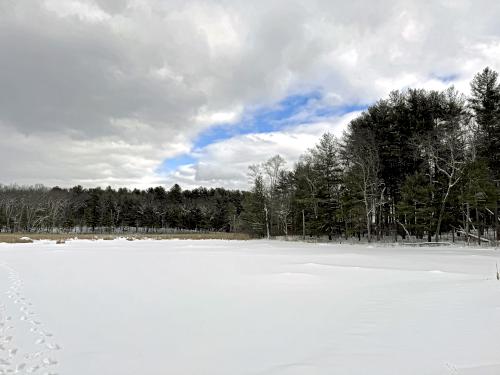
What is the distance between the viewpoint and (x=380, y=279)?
42.7 feet

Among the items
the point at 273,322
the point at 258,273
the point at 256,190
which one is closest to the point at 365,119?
the point at 256,190

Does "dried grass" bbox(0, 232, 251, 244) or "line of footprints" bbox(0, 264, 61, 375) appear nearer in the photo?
"line of footprints" bbox(0, 264, 61, 375)

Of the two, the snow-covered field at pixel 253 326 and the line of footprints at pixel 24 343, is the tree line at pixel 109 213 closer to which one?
the snow-covered field at pixel 253 326

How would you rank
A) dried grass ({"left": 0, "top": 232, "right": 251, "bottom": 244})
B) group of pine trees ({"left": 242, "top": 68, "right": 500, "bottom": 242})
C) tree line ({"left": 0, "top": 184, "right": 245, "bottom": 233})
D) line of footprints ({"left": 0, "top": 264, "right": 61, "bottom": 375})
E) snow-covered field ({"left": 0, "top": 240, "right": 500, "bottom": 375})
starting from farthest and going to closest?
tree line ({"left": 0, "top": 184, "right": 245, "bottom": 233})
dried grass ({"left": 0, "top": 232, "right": 251, "bottom": 244})
group of pine trees ({"left": 242, "top": 68, "right": 500, "bottom": 242})
snow-covered field ({"left": 0, "top": 240, "right": 500, "bottom": 375})
line of footprints ({"left": 0, "top": 264, "right": 61, "bottom": 375})

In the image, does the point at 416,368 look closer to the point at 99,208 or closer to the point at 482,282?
the point at 482,282

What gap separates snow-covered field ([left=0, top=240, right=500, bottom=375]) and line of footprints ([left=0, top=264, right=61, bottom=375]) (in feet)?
0.05

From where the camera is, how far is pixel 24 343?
6133 mm

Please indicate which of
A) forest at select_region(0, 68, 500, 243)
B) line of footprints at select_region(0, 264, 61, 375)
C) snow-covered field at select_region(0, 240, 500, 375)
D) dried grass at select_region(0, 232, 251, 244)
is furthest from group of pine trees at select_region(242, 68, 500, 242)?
line of footprints at select_region(0, 264, 61, 375)

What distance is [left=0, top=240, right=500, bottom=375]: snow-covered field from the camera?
5.13m

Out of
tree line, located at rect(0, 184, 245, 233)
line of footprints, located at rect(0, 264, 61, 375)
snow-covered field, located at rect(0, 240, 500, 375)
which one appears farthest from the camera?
tree line, located at rect(0, 184, 245, 233)

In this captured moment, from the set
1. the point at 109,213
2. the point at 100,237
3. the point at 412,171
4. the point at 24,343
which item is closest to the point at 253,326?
the point at 24,343

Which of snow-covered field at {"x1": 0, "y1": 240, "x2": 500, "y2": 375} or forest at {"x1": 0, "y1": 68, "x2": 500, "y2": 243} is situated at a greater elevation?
forest at {"x1": 0, "y1": 68, "x2": 500, "y2": 243}

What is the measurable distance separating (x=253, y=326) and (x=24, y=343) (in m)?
3.97

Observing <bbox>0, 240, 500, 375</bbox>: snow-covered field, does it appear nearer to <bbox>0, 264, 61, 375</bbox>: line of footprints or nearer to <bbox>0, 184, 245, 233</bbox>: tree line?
<bbox>0, 264, 61, 375</bbox>: line of footprints
